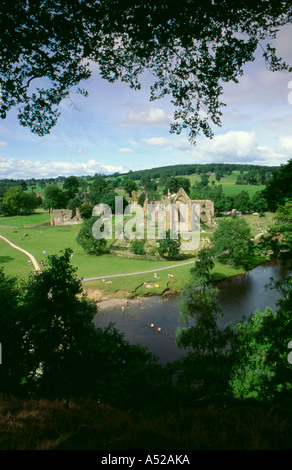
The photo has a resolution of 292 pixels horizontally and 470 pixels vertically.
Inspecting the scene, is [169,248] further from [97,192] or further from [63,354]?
[97,192]

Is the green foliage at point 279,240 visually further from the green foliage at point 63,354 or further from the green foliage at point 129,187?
the green foliage at point 129,187

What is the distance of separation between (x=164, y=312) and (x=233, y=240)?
20880mm

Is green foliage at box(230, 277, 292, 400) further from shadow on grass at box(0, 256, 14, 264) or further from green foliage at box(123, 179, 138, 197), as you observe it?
green foliage at box(123, 179, 138, 197)

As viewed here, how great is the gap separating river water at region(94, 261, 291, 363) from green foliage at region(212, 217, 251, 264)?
571 cm

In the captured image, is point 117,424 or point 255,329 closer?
point 117,424

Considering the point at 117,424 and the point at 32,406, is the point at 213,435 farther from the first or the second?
the point at 32,406

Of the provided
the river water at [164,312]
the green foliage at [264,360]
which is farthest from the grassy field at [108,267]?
the green foliage at [264,360]

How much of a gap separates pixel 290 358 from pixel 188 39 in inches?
471

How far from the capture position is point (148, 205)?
81.4 m

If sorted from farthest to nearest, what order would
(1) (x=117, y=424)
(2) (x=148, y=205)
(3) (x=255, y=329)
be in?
(2) (x=148, y=205), (3) (x=255, y=329), (1) (x=117, y=424)

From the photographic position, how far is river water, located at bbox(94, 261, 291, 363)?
24291 millimetres

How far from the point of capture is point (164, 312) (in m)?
30.2

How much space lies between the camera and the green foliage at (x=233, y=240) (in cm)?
4422
